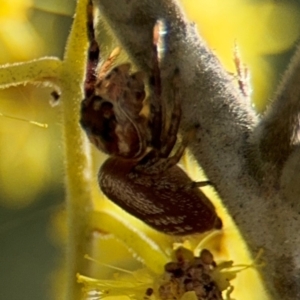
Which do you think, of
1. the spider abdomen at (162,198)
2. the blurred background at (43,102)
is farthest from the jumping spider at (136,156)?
the blurred background at (43,102)

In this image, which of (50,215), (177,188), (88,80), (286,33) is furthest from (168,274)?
(50,215)

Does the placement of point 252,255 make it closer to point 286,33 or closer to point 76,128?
point 76,128

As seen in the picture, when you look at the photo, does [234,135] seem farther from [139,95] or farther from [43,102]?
[43,102]

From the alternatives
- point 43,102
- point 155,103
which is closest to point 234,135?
point 155,103

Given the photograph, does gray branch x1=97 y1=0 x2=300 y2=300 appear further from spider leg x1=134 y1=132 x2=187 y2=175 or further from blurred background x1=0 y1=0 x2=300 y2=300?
blurred background x1=0 y1=0 x2=300 y2=300

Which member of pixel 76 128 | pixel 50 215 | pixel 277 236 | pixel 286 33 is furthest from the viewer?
pixel 50 215

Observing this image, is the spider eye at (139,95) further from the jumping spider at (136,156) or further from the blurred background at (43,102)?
the blurred background at (43,102)

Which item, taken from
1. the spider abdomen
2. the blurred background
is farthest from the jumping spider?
the blurred background
